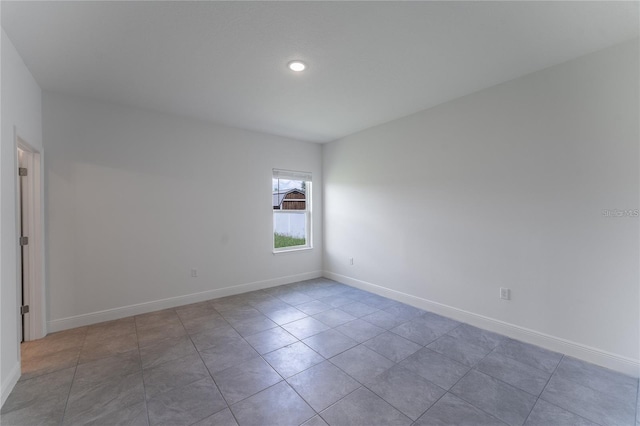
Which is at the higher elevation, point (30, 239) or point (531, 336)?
point (30, 239)

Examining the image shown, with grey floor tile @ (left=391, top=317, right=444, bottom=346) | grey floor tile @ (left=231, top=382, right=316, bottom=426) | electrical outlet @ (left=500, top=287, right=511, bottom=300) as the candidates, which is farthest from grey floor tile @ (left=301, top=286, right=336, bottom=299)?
electrical outlet @ (left=500, top=287, right=511, bottom=300)

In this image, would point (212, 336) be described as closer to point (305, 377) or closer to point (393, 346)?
point (305, 377)

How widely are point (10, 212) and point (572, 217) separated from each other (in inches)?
187

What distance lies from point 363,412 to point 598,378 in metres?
1.96

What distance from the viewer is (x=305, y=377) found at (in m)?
2.12

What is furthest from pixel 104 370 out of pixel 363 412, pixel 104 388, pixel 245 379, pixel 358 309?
pixel 358 309

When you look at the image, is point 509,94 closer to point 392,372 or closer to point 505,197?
point 505,197

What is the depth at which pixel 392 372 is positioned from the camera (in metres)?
2.18

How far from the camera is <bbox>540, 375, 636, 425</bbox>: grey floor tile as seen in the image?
1.70 metres

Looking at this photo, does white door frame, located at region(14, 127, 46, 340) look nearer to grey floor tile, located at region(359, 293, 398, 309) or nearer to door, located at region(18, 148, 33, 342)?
door, located at region(18, 148, 33, 342)

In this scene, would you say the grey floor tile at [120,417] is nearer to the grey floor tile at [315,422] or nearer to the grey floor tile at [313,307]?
the grey floor tile at [315,422]

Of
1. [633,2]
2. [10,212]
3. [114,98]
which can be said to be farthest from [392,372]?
[114,98]

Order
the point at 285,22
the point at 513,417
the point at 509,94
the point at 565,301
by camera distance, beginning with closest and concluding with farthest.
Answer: the point at 513,417, the point at 285,22, the point at 565,301, the point at 509,94

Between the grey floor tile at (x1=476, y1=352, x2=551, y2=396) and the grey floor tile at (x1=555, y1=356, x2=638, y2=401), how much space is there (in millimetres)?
183
